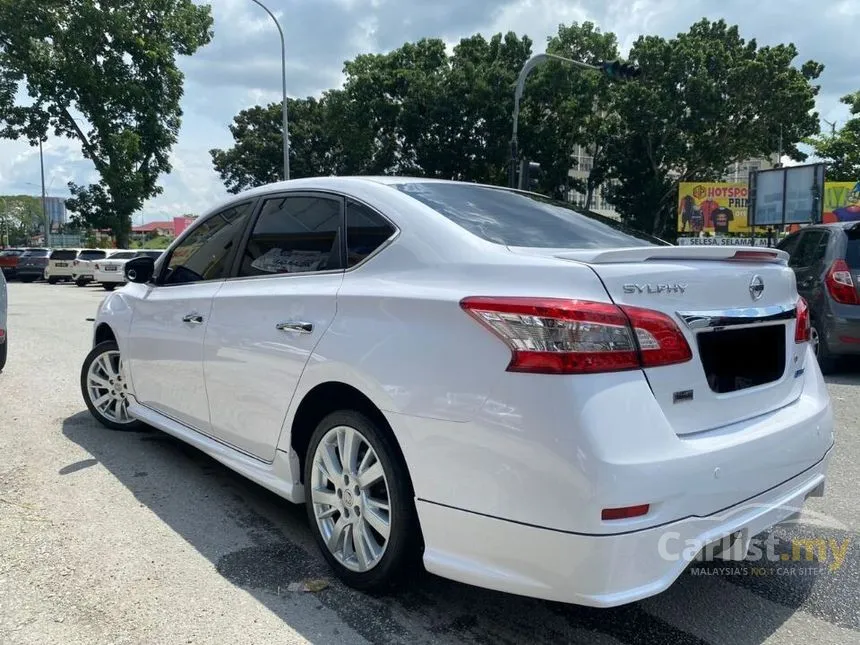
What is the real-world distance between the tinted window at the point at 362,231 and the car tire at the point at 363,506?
2.22 ft

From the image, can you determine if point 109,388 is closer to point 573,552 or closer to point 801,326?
point 573,552

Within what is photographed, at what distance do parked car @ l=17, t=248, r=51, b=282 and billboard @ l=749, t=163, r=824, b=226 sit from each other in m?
29.4

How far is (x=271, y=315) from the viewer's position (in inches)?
125

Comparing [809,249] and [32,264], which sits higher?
[809,249]

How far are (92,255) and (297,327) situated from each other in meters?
28.9

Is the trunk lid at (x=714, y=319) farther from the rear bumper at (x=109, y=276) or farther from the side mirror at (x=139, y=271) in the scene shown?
the rear bumper at (x=109, y=276)

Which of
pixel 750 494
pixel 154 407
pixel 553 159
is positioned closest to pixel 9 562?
pixel 154 407

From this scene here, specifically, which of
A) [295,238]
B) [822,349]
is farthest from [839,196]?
[295,238]

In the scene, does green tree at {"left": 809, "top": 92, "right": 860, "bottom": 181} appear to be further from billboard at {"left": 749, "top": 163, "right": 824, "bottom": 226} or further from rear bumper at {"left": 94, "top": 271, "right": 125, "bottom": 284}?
rear bumper at {"left": 94, "top": 271, "right": 125, "bottom": 284}

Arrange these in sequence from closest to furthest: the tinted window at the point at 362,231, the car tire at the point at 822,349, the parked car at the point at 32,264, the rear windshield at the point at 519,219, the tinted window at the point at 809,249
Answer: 1. the rear windshield at the point at 519,219
2. the tinted window at the point at 362,231
3. the car tire at the point at 822,349
4. the tinted window at the point at 809,249
5. the parked car at the point at 32,264

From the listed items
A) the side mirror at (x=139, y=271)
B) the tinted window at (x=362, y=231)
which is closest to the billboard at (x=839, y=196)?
the side mirror at (x=139, y=271)

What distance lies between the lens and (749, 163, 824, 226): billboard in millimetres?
21625

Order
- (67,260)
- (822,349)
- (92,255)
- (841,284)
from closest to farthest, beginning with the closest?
(841,284)
(822,349)
(92,255)
(67,260)

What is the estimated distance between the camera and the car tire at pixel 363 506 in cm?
255
